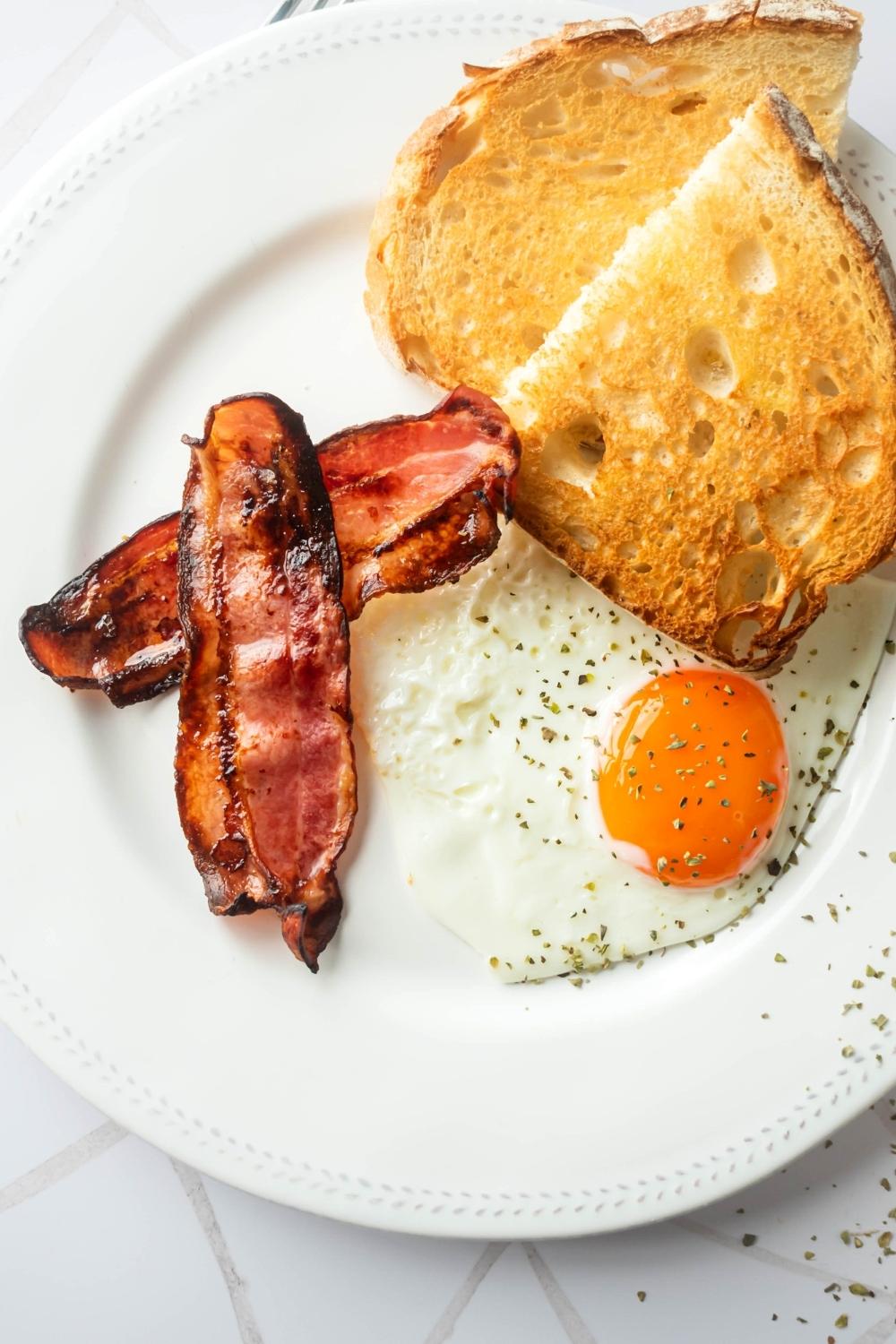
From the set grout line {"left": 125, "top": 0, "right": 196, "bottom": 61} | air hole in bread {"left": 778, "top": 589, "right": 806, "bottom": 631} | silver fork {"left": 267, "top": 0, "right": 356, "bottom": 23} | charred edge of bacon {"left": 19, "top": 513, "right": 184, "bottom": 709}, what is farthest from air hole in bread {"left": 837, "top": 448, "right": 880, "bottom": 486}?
grout line {"left": 125, "top": 0, "right": 196, "bottom": 61}

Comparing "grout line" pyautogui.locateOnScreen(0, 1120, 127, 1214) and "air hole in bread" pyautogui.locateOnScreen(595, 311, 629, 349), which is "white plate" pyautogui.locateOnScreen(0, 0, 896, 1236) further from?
"air hole in bread" pyautogui.locateOnScreen(595, 311, 629, 349)

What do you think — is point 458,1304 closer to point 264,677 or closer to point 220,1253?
point 220,1253

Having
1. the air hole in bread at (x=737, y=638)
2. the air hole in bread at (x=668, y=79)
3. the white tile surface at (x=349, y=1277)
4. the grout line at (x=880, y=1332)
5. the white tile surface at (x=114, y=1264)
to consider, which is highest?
the air hole in bread at (x=668, y=79)

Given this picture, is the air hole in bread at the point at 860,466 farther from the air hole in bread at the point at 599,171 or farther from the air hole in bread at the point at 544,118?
the air hole in bread at the point at 544,118

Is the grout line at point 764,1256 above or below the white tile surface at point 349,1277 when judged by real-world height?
below

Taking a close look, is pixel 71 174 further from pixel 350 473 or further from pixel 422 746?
pixel 422 746

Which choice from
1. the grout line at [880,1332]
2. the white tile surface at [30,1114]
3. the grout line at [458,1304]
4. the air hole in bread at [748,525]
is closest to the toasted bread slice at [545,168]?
the air hole in bread at [748,525]
